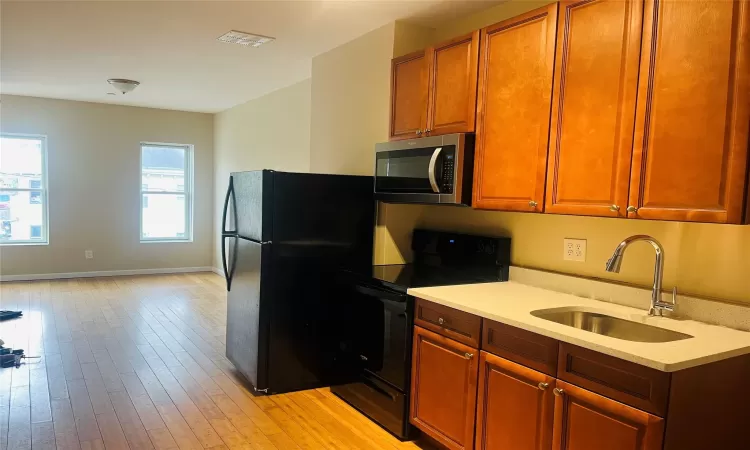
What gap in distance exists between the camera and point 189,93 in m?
6.19

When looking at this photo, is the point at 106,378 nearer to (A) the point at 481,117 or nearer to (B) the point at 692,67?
(A) the point at 481,117

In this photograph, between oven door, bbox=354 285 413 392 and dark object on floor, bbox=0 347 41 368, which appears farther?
dark object on floor, bbox=0 347 41 368

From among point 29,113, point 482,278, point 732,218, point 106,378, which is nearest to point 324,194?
point 482,278

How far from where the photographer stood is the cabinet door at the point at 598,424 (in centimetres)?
161

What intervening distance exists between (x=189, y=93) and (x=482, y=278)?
4706mm

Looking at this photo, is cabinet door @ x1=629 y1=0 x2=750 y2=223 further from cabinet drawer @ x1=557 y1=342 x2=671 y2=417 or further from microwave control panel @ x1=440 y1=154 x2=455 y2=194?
microwave control panel @ x1=440 y1=154 x2=455 y2=194

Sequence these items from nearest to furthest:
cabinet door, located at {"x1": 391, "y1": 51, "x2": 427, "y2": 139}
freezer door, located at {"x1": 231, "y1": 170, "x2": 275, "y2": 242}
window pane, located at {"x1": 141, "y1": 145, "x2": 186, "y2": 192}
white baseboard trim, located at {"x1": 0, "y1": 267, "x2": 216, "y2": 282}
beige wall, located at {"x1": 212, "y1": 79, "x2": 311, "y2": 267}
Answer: cabinet door, located at {"x1": 391, "y1": 51, "x2": 427, "y2": 139}, freezer door, located at {"x1": 231, "y1": 170, "x2": 275, "y2": 242}, beige wall, located at {"x1": 212, "y1": 79, "x2": 311, "y2": 267}, white baseboard trim, located at {"x1": 0, "y1": 267, "x2": 216, "y2": 282}, window pane, located at {"x1": 141, "y1": 145, "x2": 186, "y2": 192}

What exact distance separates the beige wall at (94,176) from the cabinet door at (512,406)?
666 cm

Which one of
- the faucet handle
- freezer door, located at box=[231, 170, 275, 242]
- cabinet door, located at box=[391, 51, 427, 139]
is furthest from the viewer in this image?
freezer door, located at box=[231, 170, 275, 242]

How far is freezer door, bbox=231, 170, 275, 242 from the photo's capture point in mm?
3135

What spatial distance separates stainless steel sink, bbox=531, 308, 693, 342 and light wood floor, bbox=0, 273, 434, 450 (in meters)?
1.04

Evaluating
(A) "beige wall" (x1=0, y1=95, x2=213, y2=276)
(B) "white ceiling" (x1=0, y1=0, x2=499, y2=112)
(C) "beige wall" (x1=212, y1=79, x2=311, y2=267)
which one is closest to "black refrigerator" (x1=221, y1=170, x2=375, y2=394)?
(B) "white ceiling" (x1=0, y1=0, x2=499, y2=112)

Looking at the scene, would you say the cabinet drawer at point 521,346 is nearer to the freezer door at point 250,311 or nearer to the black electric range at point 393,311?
the black electric range at point 393,311

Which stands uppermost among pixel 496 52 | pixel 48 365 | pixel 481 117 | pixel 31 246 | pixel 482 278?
pixel 496 52
